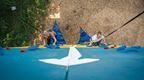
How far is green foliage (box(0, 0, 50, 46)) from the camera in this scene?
42.2ft

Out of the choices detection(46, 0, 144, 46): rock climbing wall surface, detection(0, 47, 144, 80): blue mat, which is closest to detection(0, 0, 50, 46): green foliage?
detection(46, 0, 144, 46): rock climbing wall surface

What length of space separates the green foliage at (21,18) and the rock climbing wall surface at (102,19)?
618mm

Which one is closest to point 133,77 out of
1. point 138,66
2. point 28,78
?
point 138,66

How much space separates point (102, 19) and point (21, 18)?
3.44 metres

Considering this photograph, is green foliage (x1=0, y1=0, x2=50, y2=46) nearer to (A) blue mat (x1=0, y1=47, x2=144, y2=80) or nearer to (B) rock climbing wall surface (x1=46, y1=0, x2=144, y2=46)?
(B) rock climbing wall surface (x1=46, y1=0, x2=144, y2=46)

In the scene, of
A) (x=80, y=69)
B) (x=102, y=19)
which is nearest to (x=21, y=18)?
(x=102, y=19)

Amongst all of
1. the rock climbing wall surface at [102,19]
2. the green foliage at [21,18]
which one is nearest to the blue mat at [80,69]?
the green foliage at [21,18]

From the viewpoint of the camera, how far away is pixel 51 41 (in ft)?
35.9

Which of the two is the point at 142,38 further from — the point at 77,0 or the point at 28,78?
the point at 28,78

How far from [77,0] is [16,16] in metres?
2.69

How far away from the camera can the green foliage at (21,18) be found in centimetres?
1285

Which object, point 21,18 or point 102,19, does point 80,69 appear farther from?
point 102,19

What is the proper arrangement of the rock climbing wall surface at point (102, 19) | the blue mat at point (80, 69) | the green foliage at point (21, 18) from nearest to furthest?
1. the blue mat at point (80, 69)
2. the green foliage at point (21, 18)
3. the rock climbing wall surface at point (102, 19)

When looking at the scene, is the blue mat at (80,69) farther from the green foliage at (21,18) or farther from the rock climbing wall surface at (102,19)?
the rock climbing wall surface at (102,19)
